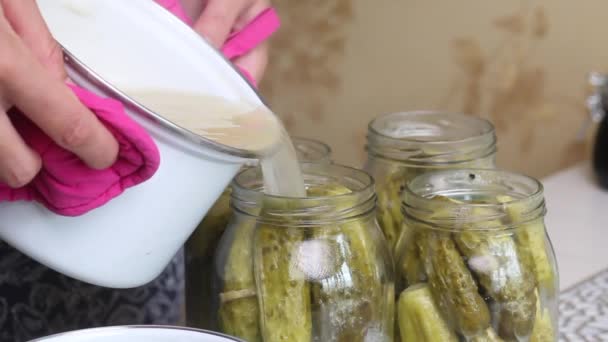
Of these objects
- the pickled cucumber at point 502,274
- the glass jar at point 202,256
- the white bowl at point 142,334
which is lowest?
the glass jar at point 202,256

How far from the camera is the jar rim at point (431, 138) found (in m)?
0.59

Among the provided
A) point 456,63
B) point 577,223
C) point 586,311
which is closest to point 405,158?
point 586,311

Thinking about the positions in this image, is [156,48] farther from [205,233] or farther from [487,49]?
[487,49]

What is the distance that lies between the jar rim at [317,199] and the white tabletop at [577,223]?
1.00 ft

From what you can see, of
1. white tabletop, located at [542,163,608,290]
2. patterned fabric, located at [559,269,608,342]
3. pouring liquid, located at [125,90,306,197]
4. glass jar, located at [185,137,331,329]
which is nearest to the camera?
pouring liquid, located at [125,90,306,197]

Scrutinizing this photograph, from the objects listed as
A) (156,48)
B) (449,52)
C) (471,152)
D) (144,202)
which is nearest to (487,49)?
(449,52)

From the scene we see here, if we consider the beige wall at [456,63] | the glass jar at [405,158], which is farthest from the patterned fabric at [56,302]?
the beige wall at [456,63]

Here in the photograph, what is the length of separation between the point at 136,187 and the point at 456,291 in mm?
186

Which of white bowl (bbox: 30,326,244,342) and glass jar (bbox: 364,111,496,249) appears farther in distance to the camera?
glass jar (bbox: 364,111,496,249)

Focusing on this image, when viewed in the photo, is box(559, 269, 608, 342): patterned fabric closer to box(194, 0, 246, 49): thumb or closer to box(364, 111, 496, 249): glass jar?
box(364, 111, 496, 249): glass jar

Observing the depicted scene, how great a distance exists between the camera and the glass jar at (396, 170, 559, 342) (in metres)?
0.49

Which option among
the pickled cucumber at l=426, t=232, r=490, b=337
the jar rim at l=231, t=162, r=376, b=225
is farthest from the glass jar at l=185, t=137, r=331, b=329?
the pickled cucumber at l=426, t=232, r=490, b=337

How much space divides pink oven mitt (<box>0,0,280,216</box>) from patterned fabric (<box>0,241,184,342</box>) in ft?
0.84

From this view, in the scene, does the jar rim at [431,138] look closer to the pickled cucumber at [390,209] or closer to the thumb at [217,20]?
the pickled cucumber at [390,209]
